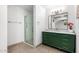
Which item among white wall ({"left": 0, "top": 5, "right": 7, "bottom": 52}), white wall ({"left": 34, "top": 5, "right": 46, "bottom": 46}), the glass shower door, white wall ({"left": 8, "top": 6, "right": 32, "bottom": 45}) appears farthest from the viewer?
the glass shower door

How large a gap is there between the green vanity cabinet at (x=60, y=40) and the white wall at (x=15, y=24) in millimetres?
578

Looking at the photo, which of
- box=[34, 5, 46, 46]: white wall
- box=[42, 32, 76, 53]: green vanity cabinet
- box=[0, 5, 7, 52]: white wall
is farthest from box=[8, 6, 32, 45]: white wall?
box=[42, 32, 76, 53]: green vanity cabinet

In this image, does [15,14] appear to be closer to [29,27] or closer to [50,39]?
[29,27]

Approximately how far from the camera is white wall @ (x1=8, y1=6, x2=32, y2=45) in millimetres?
1384

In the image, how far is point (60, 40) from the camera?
6.33 feet

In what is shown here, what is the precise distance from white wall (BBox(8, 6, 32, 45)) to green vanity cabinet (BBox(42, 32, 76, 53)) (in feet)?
1.89

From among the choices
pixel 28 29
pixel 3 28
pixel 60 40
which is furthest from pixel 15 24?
pixel 60 40

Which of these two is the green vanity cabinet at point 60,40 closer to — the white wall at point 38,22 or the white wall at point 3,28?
the white wall at point 38,22

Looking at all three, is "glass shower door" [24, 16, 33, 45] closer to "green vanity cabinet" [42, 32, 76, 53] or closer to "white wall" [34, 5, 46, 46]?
"white wall" [34, 5, 46, 46]

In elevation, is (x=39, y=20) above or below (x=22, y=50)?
above

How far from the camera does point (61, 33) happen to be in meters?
1.89

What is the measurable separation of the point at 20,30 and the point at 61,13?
118 centimetres

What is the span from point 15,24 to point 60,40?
118cm
